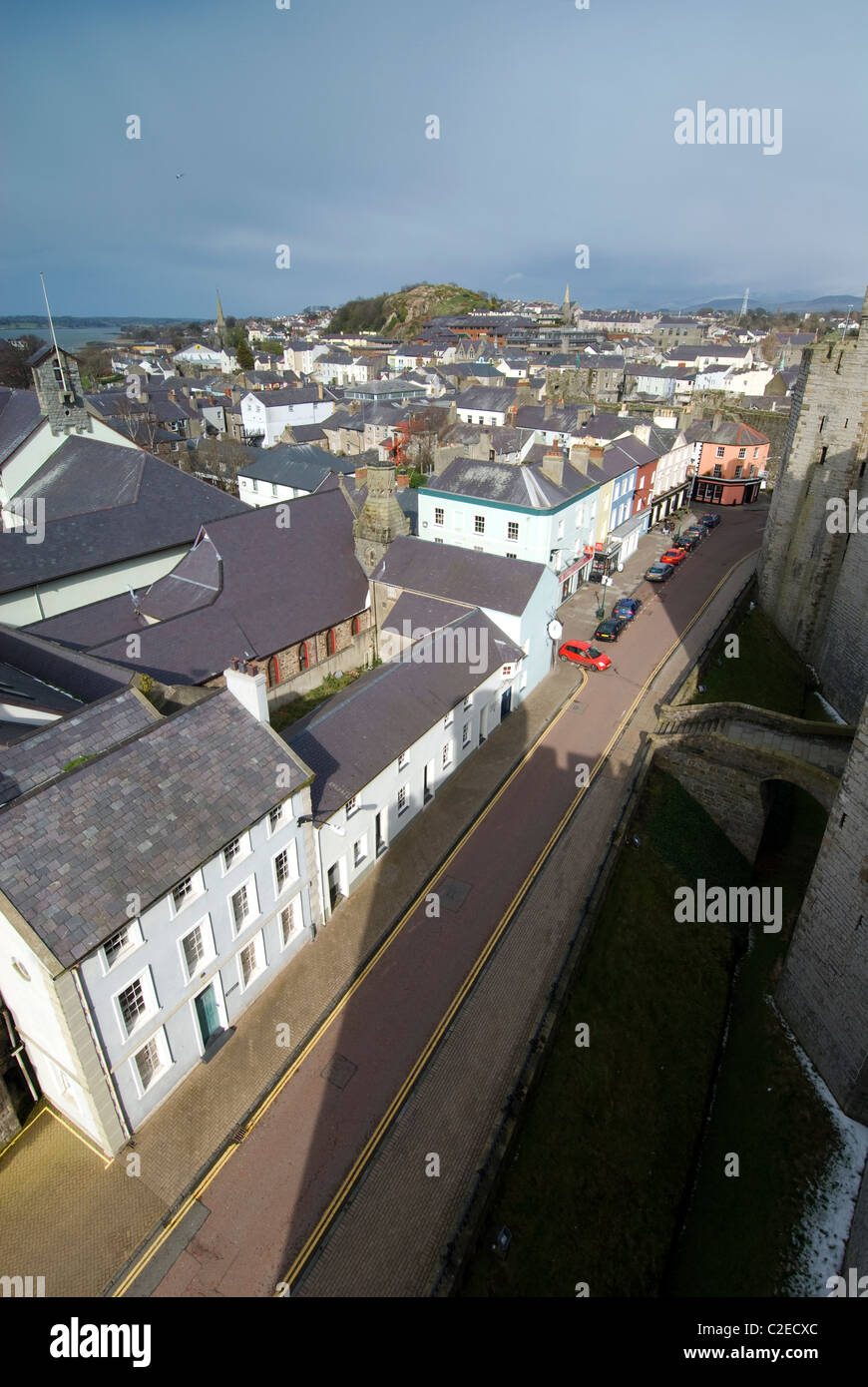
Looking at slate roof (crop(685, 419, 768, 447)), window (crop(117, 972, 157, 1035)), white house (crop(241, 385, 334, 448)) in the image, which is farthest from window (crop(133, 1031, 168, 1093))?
white house (crop(241, 385, 334, 448))

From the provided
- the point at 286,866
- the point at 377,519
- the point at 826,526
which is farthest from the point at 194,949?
the point at 826,526

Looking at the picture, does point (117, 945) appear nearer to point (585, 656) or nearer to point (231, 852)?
point (231, 852)

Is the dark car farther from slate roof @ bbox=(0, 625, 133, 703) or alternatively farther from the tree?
the tree

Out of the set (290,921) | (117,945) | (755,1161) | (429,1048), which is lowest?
(755,1161)

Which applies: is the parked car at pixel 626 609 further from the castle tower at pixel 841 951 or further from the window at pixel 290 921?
the window at pixel 290 921

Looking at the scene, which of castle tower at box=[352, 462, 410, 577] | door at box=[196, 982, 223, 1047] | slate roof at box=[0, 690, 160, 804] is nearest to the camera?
slate roof at box=[0, 690, 160, 804]

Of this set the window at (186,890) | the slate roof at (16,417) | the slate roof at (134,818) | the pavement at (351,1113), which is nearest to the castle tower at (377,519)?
the pavement at (351,1113)
